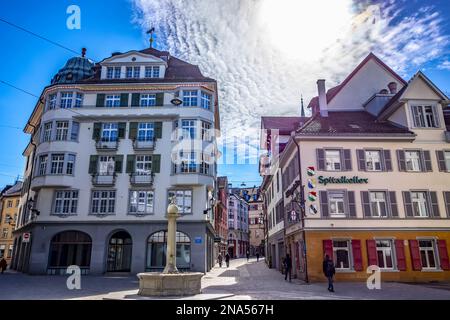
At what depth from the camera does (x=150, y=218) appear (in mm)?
29562

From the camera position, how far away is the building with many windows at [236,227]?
8712cm

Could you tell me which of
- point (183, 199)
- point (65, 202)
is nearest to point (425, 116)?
point (183, 199)

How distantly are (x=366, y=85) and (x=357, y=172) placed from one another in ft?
36.6

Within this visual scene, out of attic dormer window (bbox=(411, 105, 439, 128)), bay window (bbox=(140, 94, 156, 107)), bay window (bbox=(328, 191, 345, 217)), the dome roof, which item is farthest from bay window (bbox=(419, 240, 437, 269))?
the dome roof

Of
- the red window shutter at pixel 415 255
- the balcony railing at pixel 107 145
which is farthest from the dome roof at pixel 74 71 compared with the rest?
the red window shutter at pixel 415 255

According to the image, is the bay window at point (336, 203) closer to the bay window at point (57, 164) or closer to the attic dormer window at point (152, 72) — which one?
the attic dormer window at point (152, 72)

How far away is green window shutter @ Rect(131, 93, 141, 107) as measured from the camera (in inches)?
1282

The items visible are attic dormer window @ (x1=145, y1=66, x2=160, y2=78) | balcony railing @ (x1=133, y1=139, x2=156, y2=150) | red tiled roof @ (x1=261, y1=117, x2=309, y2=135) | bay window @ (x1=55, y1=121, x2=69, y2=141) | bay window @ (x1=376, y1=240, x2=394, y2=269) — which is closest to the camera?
bay window @ (x1=376, y1=240, x2=394, y2=269)

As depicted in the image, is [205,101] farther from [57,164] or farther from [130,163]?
[57,164]

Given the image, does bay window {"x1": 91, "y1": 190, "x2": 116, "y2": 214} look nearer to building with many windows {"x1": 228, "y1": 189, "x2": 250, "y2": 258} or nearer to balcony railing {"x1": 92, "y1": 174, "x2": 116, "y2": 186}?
balcony railing {"x1": 92, "y1": 174, "x2": 116, "y2": 186}

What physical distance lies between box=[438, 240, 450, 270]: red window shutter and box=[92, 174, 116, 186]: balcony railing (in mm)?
27014

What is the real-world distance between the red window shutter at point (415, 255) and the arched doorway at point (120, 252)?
23035 millimetres

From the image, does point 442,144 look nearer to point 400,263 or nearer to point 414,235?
point 414,235
